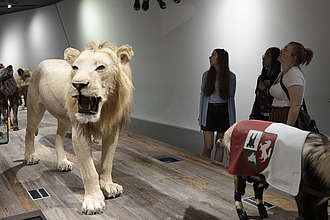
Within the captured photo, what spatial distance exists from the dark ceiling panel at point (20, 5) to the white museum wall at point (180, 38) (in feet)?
0.62

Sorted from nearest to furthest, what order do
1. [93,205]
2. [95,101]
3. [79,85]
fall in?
[79,85] < [95,101] < [93,205]

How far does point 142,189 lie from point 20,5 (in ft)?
21.1

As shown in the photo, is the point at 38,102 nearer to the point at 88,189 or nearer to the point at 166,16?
the point at 88,189

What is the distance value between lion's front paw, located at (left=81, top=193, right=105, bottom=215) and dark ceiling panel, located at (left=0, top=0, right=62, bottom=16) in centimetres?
619

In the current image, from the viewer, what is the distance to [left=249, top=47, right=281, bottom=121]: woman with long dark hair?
9.70ft

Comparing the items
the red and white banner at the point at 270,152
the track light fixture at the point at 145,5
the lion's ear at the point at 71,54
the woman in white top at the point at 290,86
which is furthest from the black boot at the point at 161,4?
the red and white banner at the point at 270,152

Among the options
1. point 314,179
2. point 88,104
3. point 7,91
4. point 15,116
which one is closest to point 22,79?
point 7,91

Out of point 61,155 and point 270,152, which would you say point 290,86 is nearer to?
point 270,152

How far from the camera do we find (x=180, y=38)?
5.04 m

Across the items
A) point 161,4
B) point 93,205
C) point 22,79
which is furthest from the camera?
point 22,79

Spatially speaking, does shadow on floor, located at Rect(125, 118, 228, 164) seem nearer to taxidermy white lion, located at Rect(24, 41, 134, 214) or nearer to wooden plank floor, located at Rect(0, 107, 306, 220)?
wooden plank floor, located at Rect(0, 107, 306, 220)

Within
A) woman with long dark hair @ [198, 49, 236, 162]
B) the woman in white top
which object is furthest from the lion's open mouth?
woman with long dark hair @ [198, 49, 236, 162]

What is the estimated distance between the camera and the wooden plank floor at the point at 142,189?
7.48 ft

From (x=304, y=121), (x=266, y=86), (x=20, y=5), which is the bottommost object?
(x=304, y=121)
